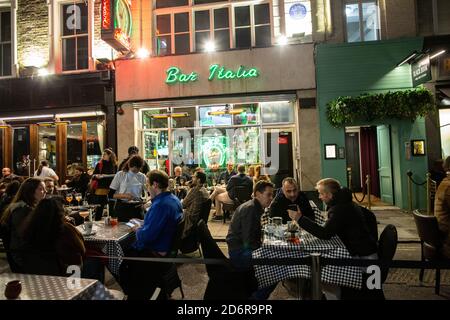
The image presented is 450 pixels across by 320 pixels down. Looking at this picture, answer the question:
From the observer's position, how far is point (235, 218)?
12.2 ft

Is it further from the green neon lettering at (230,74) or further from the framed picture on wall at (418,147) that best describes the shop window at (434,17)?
the green neon lettering at (230,74)

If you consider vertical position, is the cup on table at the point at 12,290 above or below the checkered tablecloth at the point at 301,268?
above

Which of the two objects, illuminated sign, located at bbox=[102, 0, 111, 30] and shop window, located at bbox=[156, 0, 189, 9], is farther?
shop window, located at bbox=[156, 0, 189, 9]

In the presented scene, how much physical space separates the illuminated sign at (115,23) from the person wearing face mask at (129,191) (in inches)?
212

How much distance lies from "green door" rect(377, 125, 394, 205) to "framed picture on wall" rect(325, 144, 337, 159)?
1.87 meters

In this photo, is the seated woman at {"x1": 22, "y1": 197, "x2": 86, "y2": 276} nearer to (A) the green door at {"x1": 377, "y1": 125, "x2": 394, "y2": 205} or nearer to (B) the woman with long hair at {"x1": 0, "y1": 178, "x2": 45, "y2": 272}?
(B) the woman with long hair at {"x1": 0, "y1": 178, "x2": 45, "y2": 272}

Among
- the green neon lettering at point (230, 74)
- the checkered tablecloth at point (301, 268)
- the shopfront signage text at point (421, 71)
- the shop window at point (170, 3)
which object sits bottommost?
the checkered tablecloth at point (301, 268)

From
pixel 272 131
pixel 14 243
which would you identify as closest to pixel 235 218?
pixel 14 243

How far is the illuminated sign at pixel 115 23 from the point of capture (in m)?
9.77

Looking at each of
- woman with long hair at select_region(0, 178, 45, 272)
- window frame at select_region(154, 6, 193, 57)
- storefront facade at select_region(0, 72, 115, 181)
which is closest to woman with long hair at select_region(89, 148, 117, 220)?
storefront facade at select_region(0, 72, 115, 181)

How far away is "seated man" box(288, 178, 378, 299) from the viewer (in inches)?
138

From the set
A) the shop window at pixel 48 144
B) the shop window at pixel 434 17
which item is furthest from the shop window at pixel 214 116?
the shop window at pixel 434 17

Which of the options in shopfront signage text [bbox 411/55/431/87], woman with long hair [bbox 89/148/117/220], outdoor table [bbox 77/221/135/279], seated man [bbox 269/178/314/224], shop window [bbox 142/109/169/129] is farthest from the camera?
shop window [bbox 142/109/169/129]
